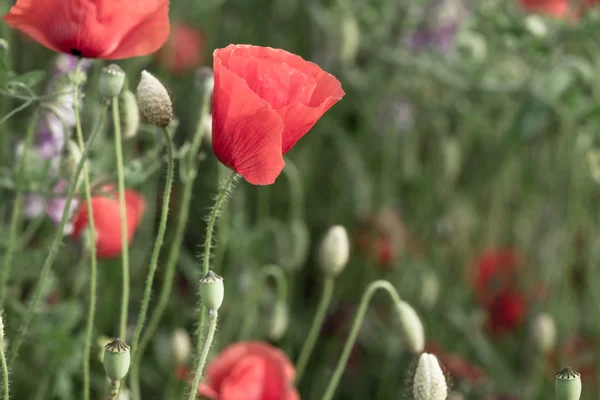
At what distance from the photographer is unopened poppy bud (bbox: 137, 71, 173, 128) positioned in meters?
0.60

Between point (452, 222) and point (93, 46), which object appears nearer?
point (93, 46)

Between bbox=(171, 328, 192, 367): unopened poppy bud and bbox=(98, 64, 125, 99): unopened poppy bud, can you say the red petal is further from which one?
bbox=(171, 328, 192, 367): unopened poppy bud

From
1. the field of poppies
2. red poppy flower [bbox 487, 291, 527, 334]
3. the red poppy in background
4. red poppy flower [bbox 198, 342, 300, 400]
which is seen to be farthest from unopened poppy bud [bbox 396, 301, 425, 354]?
the red poppy in background

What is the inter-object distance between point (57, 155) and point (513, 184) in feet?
3.56

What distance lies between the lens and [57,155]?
3.00ft

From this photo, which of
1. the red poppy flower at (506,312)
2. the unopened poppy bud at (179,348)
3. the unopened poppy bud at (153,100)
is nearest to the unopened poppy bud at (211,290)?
the unopened poppy bud at (153,100)

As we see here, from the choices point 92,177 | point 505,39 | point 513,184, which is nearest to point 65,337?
point 92,177

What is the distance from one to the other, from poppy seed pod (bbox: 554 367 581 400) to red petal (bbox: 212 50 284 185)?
23cm

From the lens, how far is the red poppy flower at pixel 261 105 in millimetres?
551

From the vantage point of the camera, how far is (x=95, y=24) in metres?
0.61

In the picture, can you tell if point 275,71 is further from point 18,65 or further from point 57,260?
point 18,65

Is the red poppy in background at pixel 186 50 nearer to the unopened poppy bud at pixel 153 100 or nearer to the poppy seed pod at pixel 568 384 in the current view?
the unopened poppy bud at pixel 153 100

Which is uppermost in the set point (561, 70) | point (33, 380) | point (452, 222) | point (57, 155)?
point (561, 70)

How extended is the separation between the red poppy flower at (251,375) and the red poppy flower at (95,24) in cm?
31
